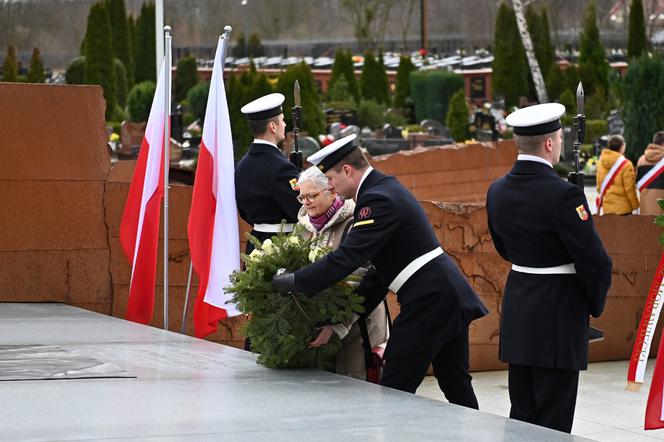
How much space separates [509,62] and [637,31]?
12.9 ft

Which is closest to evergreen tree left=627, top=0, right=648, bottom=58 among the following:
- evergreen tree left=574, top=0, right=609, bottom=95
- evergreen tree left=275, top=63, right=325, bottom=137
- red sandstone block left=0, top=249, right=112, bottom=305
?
evergreen tree left=574, top=0, right=609, bottom=95

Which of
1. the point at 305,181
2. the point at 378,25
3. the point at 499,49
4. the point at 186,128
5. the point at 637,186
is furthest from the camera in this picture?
the point at 378,25

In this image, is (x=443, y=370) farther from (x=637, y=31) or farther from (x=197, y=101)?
(x=637, y=31)

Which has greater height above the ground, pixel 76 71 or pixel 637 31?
pixel 637 31

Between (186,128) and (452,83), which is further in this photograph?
(452,83)

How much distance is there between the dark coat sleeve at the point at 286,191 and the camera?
666 cm

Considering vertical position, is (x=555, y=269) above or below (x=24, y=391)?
above

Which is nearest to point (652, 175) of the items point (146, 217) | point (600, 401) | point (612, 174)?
point (612, 174)

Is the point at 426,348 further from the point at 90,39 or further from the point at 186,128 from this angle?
the point at 90,39

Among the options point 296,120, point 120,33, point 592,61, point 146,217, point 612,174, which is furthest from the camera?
point 120,33

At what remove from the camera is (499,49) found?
40188mm

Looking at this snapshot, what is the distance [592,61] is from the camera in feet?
127

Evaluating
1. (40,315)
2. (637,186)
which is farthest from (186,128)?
(40,315)

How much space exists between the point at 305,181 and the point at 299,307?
1.79 feet
